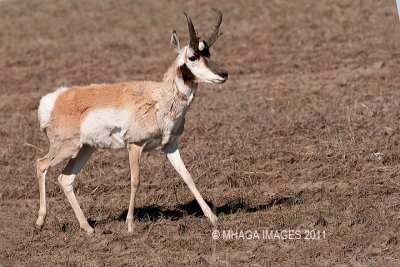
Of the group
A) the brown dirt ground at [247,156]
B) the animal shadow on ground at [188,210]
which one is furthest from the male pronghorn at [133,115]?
the brown dirt ground at [247,156]

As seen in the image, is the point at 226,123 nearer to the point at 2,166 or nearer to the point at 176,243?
the point at 2,166

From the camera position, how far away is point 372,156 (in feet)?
38.0

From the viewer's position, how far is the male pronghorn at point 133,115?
9.80 meters

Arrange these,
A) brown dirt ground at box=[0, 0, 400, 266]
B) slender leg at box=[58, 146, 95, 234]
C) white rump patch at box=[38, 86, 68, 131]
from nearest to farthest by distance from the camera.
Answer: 1. brown dirt ground at box=[0, 0, 400, 266]
2. slender leg at box=[58, 146, 95, 234]
3. white rump patch at box=[38, 86, 68, 131]

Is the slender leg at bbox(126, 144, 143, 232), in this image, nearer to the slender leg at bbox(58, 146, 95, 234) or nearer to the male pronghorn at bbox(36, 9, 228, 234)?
the male pronghorn at bbox(36, 9, 228, 234)

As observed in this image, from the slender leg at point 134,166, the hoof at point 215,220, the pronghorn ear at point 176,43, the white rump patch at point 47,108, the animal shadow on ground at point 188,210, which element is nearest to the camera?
the hoof at point 215,220

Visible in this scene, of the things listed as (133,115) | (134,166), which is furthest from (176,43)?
(134,166)

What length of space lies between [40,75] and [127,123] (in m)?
12.5

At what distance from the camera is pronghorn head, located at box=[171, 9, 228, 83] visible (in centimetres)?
970

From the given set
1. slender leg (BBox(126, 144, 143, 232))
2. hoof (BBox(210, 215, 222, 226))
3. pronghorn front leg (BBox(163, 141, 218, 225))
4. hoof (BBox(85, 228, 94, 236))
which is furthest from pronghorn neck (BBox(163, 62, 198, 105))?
hoof (BBox(85, 228, 94, 236))

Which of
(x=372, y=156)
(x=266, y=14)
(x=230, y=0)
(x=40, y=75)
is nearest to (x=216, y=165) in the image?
(x=372, y=156)

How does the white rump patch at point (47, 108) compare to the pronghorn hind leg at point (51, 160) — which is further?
the white rump patch at point (47, 108)

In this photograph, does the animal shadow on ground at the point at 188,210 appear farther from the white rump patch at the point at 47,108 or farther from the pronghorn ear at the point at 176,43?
the pronghorn ear at the point at 176,43

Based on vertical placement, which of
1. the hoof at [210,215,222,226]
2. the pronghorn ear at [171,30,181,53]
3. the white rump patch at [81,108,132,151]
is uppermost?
the pronghorn ear at [171,30,181,53]
